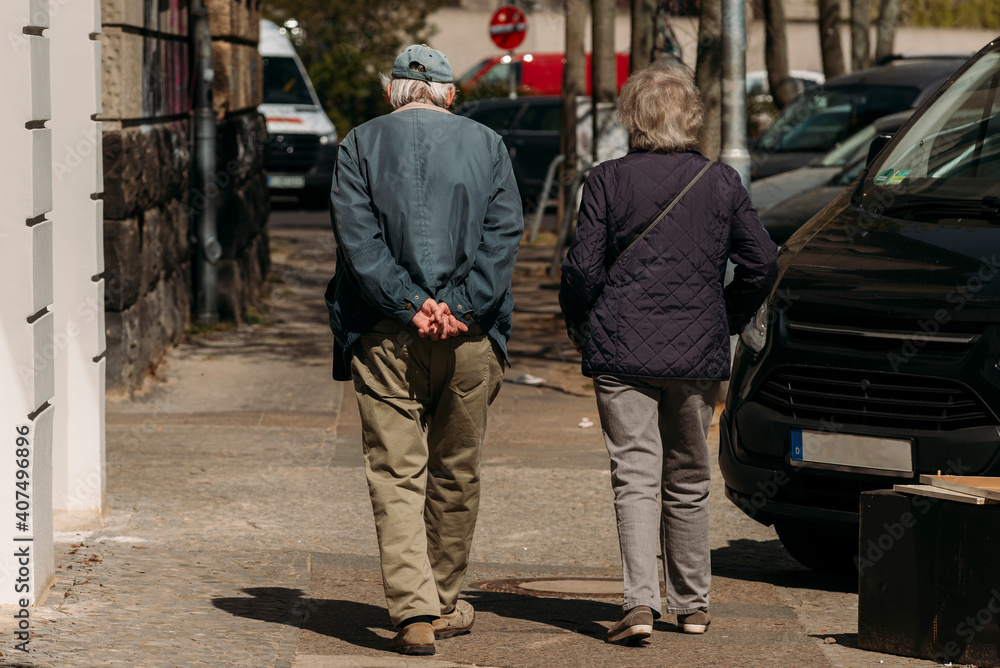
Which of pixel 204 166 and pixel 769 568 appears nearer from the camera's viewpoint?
pixel 769 568

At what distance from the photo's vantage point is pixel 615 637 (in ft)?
15.3

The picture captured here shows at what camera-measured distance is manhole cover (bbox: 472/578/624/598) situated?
543 cm

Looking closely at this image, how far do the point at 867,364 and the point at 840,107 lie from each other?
1079 cm

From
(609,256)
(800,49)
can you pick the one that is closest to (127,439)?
(609,256)

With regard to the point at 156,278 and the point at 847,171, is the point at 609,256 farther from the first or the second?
the point at 847,171

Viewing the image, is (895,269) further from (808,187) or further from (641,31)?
(641,31)

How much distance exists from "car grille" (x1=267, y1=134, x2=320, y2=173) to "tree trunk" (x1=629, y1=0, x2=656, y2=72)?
8959mm

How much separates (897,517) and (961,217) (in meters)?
1.42

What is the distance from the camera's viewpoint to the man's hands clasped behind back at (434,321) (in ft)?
14.2

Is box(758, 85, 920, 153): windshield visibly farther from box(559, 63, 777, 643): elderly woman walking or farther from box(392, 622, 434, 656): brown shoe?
box(392, 622, 434, 656): brown shoe

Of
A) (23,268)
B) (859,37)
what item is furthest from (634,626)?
(859,37)

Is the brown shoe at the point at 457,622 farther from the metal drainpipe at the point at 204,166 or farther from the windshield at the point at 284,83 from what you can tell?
the windshield at the point at 284,83

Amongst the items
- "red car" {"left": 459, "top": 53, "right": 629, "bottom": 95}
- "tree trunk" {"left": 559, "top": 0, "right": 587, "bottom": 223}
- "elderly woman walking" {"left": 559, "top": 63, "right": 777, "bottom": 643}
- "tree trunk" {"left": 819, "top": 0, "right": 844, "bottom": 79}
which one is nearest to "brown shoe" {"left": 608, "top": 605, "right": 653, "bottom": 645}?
"elderly woman walking" {"left": 559, "top": 63, "right": 777, "bottom": 643}

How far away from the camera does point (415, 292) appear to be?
14.3 feet
